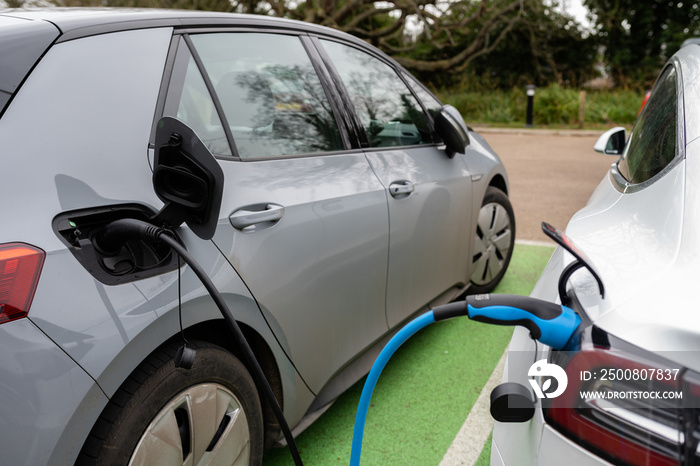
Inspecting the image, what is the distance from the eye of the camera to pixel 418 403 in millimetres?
2645

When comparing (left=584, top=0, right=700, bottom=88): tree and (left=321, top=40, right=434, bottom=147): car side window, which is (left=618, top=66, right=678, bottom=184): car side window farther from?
(left=584, top=0, right=700, bottom=88): tree

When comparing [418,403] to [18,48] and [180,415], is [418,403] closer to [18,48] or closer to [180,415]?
[180,415]

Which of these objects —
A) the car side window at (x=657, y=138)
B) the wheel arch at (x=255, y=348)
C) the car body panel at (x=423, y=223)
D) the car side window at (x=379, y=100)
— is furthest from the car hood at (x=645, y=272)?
the car side window at (x=379, y=100)

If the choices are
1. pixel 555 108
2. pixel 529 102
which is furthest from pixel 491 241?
pixel 555 108

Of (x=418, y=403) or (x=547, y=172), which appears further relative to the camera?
(x=547, y=172)

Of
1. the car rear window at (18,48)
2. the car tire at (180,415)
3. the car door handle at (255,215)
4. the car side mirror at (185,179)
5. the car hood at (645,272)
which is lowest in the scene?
the car tire at (180,415)

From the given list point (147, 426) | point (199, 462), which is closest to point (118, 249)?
point (147, 426)

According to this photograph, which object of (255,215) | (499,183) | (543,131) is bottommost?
(543,131)

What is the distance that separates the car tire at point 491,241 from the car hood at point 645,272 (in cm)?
186

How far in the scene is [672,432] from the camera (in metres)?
0.95

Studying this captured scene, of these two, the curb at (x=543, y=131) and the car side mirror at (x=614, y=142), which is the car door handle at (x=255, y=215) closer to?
the car side mirror at (x=614, y=142)

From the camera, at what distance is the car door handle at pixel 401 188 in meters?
2.47

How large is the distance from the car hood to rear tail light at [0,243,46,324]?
1.15 m

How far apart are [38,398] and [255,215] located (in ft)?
2.56
